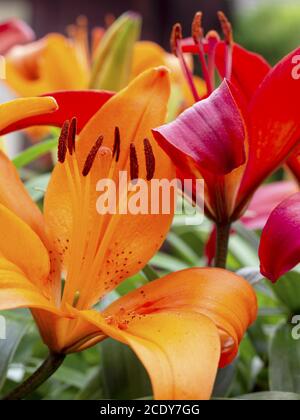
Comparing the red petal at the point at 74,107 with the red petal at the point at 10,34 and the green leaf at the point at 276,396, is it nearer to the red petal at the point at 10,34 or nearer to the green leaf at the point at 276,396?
the green leaf at the point at 276,396

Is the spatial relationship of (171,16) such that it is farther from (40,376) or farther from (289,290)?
(40,376)

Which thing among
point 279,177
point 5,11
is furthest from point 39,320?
point 5,11

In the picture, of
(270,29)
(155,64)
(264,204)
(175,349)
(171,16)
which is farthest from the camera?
(171,16)

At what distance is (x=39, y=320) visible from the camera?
41 centimetres

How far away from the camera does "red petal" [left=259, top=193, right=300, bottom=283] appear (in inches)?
15.0

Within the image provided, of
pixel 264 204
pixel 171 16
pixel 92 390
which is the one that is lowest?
pixel 92 390

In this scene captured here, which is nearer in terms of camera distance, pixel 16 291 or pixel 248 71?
pixel 16 291

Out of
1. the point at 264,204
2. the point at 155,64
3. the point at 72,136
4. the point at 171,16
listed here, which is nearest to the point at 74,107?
the point at 72,136

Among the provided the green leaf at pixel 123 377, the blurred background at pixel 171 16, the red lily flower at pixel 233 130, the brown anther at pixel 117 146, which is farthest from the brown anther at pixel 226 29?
the blurred background at pixel 171 16

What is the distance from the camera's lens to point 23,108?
0.39 meters

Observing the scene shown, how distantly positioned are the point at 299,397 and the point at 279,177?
2.74 metres

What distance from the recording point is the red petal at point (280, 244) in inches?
15.0

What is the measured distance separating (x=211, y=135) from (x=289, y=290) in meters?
0.20
